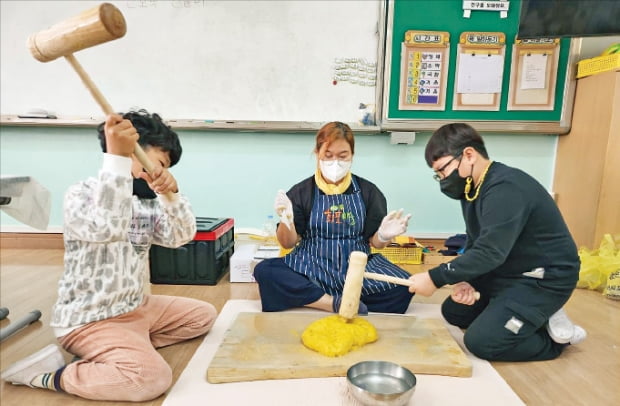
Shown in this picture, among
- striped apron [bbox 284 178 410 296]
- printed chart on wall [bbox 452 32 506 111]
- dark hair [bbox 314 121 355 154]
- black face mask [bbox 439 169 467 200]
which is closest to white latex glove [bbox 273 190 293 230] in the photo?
striped apron [bbox 284 178 410 296]

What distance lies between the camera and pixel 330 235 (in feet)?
6.61

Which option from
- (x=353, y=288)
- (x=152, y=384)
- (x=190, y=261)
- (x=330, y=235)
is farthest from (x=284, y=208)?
(x=152, y=384)

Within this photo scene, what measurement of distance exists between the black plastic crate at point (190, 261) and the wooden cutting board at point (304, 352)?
0.73m

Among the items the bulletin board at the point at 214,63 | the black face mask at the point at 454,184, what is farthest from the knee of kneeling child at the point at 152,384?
the bulletin board at the point at 214,63

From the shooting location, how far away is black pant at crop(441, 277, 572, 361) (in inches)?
59.6

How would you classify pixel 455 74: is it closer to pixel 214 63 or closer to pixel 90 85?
pixel 214 63

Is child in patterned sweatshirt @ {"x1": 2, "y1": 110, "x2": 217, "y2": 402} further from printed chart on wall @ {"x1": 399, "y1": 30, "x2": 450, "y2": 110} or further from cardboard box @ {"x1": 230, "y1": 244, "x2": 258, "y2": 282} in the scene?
printed chart on wall @ {"x1": 399, "y1": 30, "x2": 450, "y2": 110}

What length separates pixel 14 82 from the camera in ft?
9.37

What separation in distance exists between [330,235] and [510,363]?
0.92 meters

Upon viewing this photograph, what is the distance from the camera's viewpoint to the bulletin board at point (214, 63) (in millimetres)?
2801

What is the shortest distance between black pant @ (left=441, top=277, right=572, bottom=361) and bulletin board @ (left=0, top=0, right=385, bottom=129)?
5.71 ft

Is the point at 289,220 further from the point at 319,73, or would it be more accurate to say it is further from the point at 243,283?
the point at 319,73

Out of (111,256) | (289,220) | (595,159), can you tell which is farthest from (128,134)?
(595,159)

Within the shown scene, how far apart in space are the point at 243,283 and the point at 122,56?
180cm
